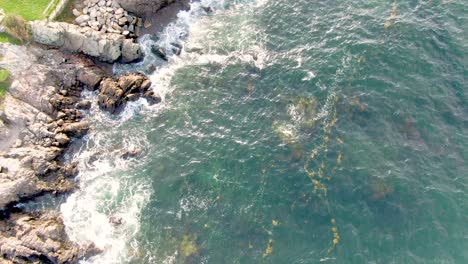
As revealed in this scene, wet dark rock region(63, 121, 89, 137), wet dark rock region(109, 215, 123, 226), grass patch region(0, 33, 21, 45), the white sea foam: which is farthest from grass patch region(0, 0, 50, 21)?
wet dark rock region(109, 215, 123, 226)

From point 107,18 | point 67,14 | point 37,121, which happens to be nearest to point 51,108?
point 37,121

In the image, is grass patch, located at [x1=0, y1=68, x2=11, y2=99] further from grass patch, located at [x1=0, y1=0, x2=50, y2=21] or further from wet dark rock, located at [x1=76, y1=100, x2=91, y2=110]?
wet dark rock, located at [x1=76, y1=100, x2=91, y2=110]

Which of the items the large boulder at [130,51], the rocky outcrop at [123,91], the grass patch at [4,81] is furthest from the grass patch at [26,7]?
the rocky outcrop at [123,91]

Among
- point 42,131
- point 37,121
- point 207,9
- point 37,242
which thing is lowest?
point 37,242

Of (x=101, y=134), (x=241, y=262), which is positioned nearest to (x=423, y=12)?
(x=241, y=262)

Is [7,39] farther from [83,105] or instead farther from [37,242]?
[37,242]

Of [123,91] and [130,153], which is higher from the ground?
[123,91]
